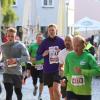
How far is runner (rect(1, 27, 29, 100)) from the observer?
36.8 feet

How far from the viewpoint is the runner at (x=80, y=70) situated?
27.9 ft

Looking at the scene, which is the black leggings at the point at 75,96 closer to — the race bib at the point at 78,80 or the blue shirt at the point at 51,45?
the race bib at the point at 78,80

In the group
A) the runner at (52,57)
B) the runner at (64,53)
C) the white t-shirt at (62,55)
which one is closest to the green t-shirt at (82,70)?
the runner at (64,53)

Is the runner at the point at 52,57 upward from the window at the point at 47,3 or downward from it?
upward

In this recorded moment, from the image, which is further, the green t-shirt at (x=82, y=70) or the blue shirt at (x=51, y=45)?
the blue shirt at (x=51, y=45)

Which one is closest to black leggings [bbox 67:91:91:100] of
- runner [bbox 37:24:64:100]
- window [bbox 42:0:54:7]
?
runner [bbox 37:24:64:100]

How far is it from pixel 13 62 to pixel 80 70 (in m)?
2.87

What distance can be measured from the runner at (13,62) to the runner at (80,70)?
259 centimetres

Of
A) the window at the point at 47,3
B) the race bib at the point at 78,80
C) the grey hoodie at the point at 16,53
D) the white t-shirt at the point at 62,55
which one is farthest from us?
the window at the point at 47,3

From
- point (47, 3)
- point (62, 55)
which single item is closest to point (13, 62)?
point (62, 55)

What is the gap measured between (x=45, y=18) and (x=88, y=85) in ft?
139

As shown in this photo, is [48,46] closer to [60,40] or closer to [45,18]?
[60,40]

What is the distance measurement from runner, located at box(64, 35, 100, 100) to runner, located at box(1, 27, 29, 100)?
259 cm

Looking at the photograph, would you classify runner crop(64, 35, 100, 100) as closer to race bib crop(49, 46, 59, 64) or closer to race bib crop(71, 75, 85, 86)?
race bib crop(71, 75, 85, 86)
